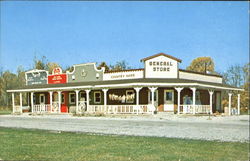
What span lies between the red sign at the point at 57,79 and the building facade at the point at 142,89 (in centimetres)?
16

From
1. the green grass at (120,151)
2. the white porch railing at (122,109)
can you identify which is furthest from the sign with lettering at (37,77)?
the green grass at (120,151)

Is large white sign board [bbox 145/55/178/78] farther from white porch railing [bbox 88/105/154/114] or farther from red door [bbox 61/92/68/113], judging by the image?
red door [bbox 61/92/68/113]

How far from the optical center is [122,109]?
3012cm

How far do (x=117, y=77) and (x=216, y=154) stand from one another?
25.5 metres

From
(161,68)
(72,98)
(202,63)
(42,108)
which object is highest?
(202,63)

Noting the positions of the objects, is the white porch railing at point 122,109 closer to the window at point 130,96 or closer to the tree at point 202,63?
the window at point 130,96

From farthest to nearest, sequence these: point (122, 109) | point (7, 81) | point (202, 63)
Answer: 1. point (7, 81)
2. point (202, 63)
3. point (122, 109)

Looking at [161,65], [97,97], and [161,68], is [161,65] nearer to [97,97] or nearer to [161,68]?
[161,68]

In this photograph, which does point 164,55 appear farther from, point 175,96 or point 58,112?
point 58,112

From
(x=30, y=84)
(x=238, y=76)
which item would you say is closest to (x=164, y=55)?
(x=30, y=84)

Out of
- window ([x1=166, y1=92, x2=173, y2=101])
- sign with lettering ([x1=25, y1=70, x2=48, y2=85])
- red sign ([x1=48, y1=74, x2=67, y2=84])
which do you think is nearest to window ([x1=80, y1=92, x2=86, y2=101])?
red sign ([x1=48, y1=74, x2=67, y2=84])

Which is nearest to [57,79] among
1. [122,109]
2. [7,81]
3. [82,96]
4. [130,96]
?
[82,96]

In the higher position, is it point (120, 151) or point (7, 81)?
point (7, 81)

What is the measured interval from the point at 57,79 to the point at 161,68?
47.7 ft
